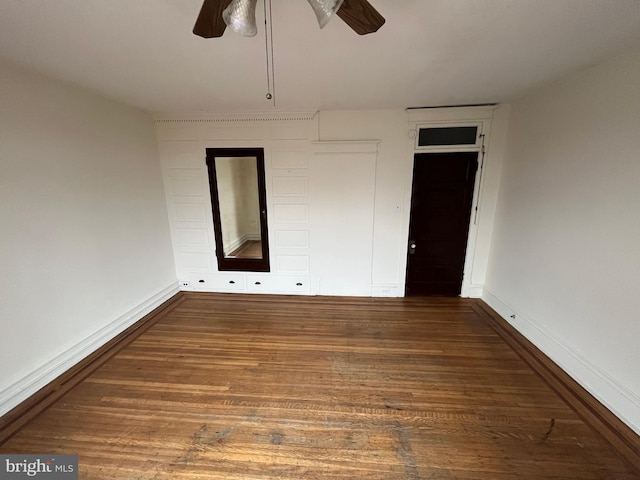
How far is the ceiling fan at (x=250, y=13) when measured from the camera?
1117 millimetres

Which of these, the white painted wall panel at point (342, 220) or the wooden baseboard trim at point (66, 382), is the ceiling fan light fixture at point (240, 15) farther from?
the wooden baseboard trim at point (66, 382)

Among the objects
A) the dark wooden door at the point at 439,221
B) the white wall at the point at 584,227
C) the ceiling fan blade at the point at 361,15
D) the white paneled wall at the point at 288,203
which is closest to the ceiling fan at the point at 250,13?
the ceiling fan blade at the point at 361,15

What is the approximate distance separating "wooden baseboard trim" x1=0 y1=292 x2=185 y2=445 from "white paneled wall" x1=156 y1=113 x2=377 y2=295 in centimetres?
117

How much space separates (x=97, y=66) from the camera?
80.2 inches

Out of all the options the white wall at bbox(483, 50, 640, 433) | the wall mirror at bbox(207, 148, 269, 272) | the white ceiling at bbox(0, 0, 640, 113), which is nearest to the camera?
the white ceiling at bbox(0, 0, 640, 113)

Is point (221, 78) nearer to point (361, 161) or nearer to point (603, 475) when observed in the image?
point (361, 161)

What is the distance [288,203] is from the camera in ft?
12.1

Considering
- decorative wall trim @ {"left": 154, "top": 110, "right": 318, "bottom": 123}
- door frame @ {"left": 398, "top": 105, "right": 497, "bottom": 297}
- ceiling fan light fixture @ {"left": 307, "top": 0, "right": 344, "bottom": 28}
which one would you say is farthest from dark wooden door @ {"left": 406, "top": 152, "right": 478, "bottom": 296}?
ceiling fan light fixture @ {"left": 307, "top": 0, "right": 344, "bottom": 28}

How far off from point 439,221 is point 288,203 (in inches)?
86.8

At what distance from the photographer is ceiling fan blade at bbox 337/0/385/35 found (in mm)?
1138

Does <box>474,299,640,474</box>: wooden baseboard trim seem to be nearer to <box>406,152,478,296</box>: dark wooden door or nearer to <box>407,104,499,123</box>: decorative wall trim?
<box>406,152,478,296</box>: dark wooden door

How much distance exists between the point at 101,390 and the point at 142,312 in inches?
50.9

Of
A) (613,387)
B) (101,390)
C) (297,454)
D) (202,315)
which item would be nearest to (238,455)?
(297,454)

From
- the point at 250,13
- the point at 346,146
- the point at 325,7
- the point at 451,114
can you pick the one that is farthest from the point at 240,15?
the point at 451,114
